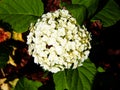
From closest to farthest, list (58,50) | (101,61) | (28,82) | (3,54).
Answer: (58,50), (3,54), (28,82), (101,61)

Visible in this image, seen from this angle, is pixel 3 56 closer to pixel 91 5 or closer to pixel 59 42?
pixel 59 42

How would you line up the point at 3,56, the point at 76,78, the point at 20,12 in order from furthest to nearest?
the point at 3,56 → the point at 20,12 → the point at 76,78

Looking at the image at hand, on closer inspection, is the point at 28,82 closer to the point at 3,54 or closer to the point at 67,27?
the point at 3,54

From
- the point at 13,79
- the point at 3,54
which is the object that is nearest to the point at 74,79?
the point at 3,54

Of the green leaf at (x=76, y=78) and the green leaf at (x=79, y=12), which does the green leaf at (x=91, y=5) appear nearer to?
the green leaf at (x=79, y=12)

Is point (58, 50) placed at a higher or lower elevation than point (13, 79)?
higher

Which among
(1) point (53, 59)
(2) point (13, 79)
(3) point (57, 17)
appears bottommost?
(2) point (13, 79)

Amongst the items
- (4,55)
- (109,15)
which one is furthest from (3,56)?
(109,15)

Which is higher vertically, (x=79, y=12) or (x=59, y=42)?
(x=79, y=12)
